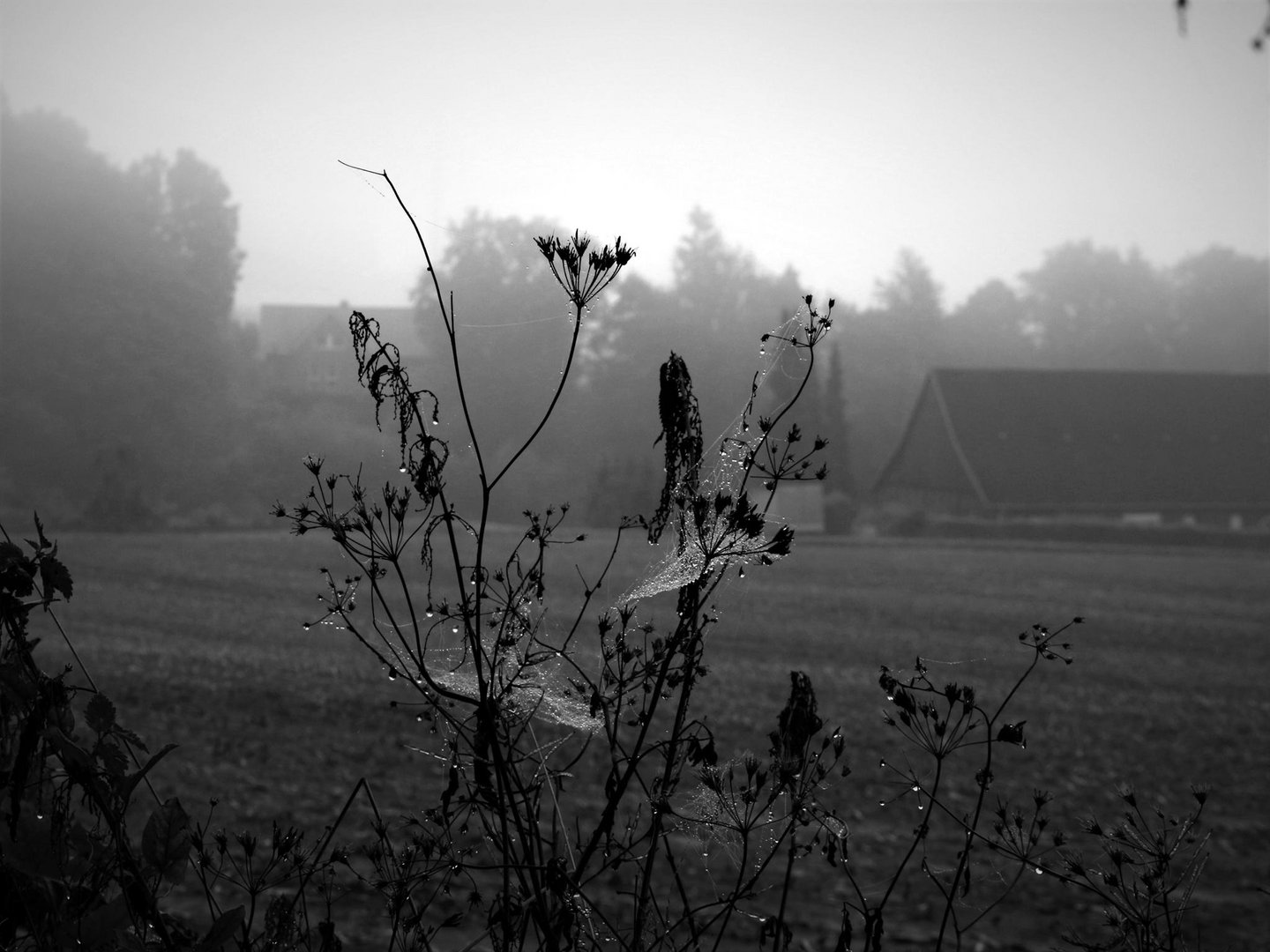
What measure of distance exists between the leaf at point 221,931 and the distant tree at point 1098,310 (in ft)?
219

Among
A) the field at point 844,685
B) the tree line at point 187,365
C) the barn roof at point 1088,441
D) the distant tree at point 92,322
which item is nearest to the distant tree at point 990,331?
the tree line at point 187,365

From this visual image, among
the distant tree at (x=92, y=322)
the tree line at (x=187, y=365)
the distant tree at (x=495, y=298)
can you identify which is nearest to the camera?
the distant tree at (x=495, y=298)

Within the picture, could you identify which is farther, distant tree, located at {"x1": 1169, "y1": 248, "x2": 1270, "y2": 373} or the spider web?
distant tree, located at {"x1": 1169, "y1": 248, "x2": 1270, "y2": 373}

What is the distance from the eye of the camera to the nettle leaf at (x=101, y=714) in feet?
3.87

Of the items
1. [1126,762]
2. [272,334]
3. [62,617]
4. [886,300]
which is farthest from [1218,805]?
[886,300]

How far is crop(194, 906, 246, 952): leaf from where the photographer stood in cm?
114

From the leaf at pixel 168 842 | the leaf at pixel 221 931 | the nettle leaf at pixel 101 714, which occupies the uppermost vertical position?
the nettle leaf at pixel 101 714

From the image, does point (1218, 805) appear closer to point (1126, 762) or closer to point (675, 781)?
point (1126, 762)

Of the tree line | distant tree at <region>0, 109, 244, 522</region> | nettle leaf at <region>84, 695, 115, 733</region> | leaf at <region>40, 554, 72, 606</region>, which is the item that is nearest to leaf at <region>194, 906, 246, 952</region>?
nettle leaf at <region>84, 695, 115, 733</region>

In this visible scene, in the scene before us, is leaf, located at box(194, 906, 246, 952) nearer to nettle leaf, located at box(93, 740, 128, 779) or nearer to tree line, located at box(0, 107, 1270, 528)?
nettle leaf, located at box(93, 740, 128, 779)

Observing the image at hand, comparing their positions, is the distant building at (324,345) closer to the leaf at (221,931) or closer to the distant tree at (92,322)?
the leaf at (221,931)

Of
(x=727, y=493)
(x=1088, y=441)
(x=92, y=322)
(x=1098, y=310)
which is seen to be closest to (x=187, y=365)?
(x=92, y=322)

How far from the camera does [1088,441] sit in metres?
47.2

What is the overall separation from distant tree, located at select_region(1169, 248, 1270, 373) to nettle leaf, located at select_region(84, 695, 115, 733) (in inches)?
2733
